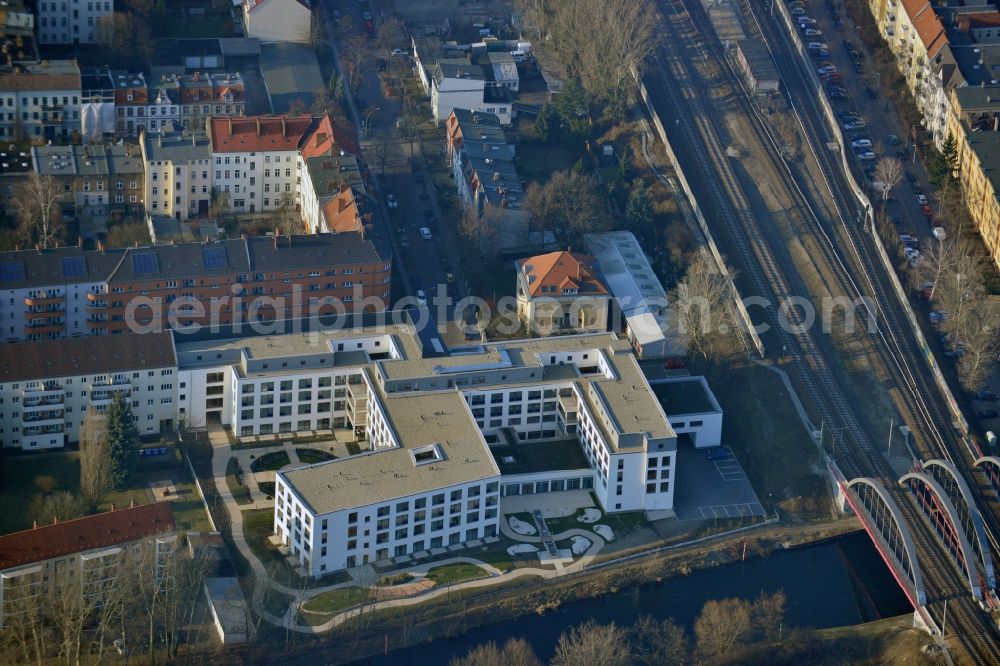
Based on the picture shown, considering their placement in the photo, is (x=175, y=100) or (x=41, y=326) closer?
(x=41, y=326)

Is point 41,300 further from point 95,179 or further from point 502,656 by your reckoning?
point 502,656

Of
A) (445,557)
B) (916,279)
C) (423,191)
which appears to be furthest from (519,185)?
(445,557)

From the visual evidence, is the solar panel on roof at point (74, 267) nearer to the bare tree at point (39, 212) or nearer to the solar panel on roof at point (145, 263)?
the solar panel on roof at point (145, 263)

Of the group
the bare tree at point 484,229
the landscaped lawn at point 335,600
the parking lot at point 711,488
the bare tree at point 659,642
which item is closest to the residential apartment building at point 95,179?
the bare tree at point 484,229

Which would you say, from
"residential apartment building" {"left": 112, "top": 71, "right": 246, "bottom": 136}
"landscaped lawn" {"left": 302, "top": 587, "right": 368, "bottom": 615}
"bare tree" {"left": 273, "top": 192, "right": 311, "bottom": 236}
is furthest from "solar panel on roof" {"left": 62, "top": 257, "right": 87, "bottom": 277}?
"landscaped lawn" {"left": 302, "top": 587, "right": 368, "bottom": 615}

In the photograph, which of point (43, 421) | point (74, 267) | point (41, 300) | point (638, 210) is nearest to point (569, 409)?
point (638, 210)

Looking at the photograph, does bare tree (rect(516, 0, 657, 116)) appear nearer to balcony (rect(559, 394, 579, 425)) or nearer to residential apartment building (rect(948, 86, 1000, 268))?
residential apartment building (rect(948, 86, 1000, 268))

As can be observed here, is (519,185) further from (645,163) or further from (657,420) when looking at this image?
(657,420)
